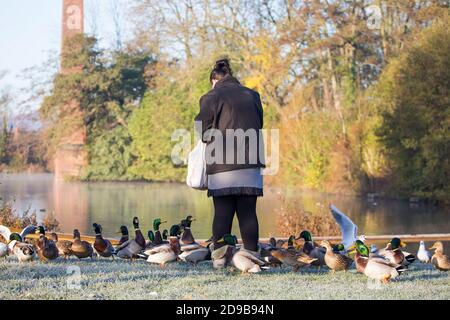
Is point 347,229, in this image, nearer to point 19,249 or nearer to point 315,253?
point 315,253

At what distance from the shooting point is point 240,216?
25.6 ft

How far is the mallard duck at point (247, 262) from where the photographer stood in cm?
745

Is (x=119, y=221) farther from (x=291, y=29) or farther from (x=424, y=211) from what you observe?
(x=291, y=29)

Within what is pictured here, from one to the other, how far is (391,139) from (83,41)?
76.4 feet

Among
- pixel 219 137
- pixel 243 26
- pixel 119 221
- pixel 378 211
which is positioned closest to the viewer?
pixel 219 137

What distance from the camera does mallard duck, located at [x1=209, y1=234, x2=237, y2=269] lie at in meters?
7.73

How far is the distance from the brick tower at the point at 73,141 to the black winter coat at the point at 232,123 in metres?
39.8

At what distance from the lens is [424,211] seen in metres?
24.7

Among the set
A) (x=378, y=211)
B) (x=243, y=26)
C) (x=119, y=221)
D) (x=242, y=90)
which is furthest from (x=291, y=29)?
(x=242, y=90)

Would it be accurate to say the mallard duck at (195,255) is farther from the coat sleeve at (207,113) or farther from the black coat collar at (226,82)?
the black coat collar at (226,82)

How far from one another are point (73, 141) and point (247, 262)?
4068 centimetres

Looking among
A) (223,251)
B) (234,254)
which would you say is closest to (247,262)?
(234,254)

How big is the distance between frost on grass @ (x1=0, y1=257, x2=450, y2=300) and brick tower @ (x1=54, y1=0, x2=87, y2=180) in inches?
1541
